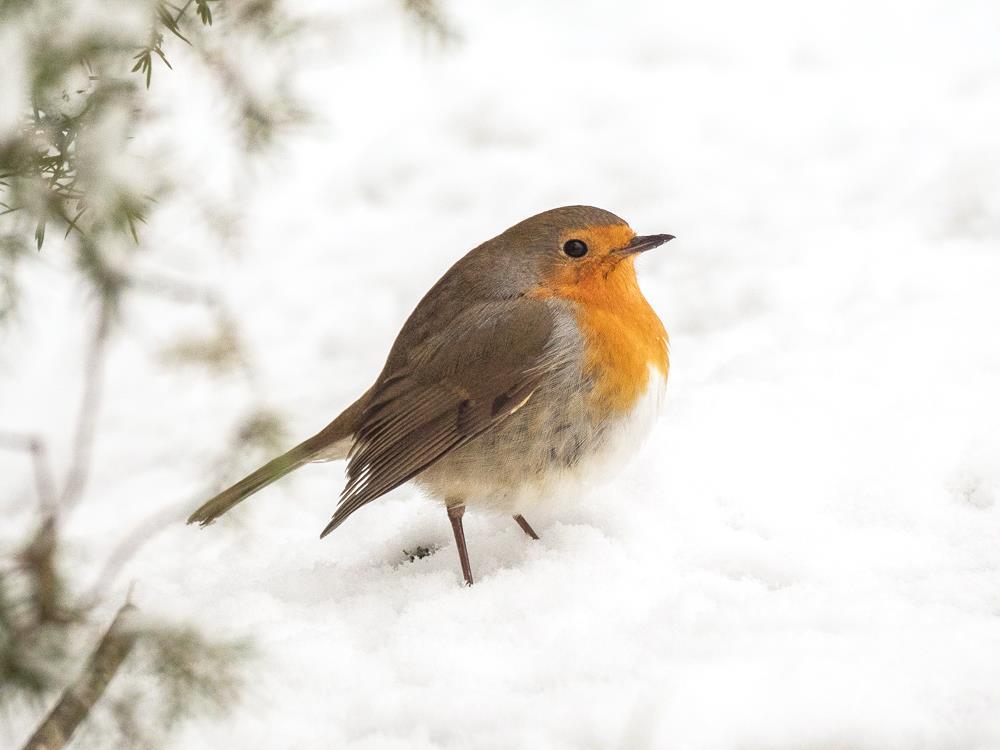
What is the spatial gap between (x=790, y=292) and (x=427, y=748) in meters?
2.82

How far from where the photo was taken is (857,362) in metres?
3.74

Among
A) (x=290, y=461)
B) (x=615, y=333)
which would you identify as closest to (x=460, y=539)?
(x=290, y=461)

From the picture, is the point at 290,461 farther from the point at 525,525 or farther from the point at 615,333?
the point at 615,333

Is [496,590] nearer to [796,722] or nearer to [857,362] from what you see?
[796,722]

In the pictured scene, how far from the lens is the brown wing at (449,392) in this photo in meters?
2.90

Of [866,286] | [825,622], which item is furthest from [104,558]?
[866,286]

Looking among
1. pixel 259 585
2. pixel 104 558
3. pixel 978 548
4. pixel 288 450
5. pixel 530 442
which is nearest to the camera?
pixel 978 548

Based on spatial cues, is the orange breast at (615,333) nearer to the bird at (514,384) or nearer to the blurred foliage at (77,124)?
the bird at (514,384)

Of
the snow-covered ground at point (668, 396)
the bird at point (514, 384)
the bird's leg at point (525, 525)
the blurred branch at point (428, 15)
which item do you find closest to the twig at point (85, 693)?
the snow-covered ground at point (668, 396)

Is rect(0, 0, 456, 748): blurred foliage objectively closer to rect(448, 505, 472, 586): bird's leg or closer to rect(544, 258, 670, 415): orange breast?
rect(448, 505, 472, 586): bird's leg

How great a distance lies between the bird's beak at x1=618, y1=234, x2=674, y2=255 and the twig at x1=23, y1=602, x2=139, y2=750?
5.53 ft

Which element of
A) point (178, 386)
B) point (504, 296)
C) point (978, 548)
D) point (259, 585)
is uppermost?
point (178, 386)

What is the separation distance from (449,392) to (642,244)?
69cm

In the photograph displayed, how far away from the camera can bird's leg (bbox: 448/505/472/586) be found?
2.88 m
